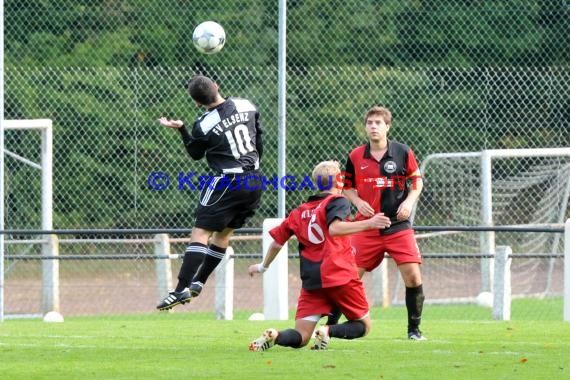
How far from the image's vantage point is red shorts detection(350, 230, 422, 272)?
9131 mm

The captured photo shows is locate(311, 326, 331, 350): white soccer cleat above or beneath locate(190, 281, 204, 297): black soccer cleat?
beneath

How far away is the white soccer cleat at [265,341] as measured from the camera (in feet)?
25.5

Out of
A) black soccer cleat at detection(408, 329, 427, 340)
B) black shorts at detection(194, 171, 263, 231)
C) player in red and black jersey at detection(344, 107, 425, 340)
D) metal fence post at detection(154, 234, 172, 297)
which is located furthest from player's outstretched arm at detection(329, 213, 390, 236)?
metal fence post at detection(154, 234, 172, 297)

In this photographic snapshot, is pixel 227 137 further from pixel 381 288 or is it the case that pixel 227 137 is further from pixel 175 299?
pixel 381 288

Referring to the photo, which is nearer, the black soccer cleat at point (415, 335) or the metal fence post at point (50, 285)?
the black soccer cleat at point (415, 335)

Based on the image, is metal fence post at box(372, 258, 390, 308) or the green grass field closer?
the green grass field

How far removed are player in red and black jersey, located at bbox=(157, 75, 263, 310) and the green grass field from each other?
0.65m

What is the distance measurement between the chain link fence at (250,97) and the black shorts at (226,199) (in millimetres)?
5033

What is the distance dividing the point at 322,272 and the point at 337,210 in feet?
1.54

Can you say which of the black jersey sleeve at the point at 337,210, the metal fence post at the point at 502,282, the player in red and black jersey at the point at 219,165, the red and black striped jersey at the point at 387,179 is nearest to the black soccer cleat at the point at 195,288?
the player in red and black jersey at the point at 219,165

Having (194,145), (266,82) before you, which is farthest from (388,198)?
(266,82)

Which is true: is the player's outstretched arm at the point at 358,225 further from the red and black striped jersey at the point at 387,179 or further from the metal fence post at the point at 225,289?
the metal fence post at the point at 225,289

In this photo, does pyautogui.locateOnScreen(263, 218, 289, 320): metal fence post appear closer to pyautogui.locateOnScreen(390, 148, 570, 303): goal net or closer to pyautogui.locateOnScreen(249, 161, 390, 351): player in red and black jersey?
pyautogui.locateOnScreen(390, 148, 570, 303): goal net

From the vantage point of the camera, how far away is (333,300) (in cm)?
800
